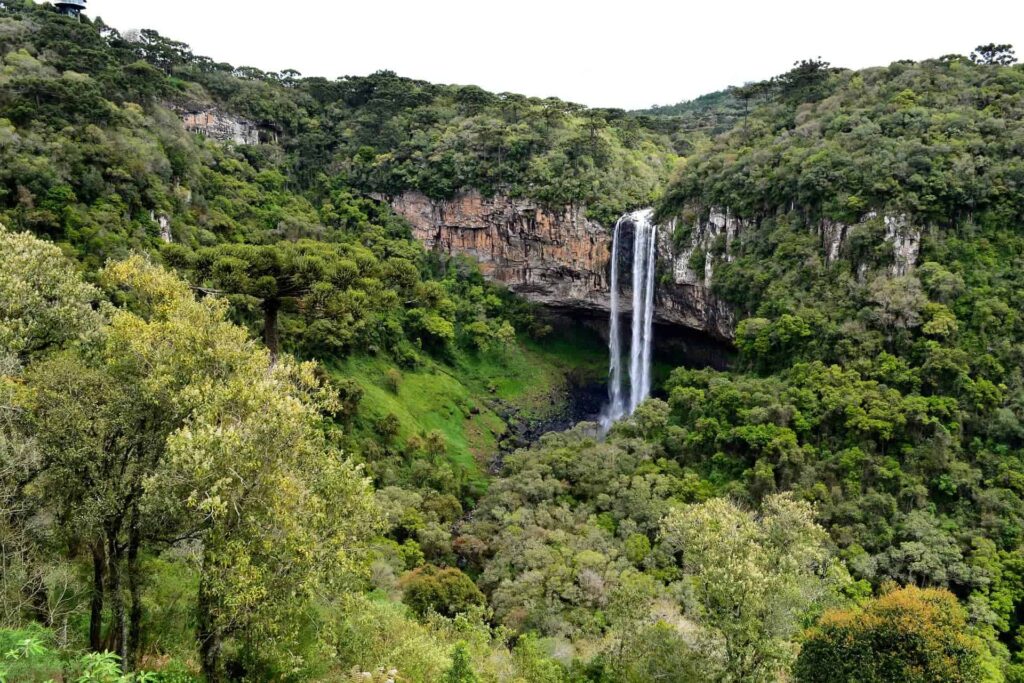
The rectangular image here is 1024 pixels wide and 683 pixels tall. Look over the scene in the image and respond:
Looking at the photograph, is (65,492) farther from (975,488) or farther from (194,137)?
(194,137)

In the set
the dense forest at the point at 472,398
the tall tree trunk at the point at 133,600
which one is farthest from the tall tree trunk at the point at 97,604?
the tall tree trunk at the point at 133,600

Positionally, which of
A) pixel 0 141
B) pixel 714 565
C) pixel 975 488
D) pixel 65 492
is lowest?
pixel 975 488

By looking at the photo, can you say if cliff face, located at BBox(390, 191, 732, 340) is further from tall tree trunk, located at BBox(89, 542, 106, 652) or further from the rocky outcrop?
tall tree trunk, located at BBox(89, 542, 106, 652)

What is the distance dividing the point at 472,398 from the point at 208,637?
32630 millimetres

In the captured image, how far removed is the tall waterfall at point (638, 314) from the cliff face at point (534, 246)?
0.63 meters

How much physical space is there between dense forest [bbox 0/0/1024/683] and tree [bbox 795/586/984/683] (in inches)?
2.3

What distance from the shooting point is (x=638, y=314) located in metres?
44.9

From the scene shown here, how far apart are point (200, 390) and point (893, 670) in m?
13.7

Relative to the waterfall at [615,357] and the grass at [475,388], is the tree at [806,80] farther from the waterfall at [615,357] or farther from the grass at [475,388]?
the grass at [475,388]

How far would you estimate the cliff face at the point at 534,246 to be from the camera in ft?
152

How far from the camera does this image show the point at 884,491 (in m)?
24.5

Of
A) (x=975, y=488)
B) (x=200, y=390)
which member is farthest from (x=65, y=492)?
(x=975, y=488)

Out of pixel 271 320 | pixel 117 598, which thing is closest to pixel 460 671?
pixel 117 598

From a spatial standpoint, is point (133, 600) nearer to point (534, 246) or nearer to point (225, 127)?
point (534, 246)
